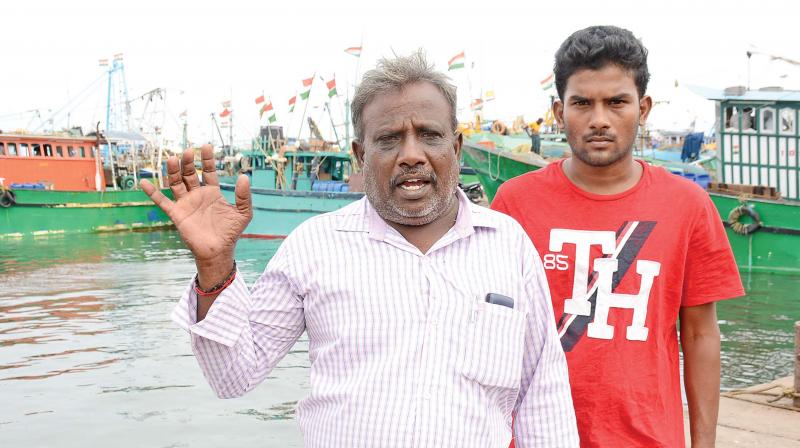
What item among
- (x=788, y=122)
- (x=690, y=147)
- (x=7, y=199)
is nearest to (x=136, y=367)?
(x=788, y=122)

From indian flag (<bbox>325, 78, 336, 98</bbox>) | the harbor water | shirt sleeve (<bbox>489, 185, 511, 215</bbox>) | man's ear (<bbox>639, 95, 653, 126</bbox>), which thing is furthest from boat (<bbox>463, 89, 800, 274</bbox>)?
indian flag (<bbox>325, 78, 336, 98</bbox>)

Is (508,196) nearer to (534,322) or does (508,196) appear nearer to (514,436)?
(534,322)

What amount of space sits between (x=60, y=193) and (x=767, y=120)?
2356cm

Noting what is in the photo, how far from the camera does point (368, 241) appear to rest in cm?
175

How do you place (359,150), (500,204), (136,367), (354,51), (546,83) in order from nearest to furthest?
(359,150)
(500,204)
(136,367)
(546,83)
(354,51)

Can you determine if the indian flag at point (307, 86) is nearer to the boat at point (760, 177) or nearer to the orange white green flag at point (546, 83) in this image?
the orange white green flag at point (546, 83)

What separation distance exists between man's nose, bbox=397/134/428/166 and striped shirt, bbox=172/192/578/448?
0.49 ft

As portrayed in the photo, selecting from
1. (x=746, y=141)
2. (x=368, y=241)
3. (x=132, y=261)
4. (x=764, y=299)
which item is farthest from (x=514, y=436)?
(x=132, y=261)

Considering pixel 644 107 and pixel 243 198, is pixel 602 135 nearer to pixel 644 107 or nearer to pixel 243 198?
pixel 644 107

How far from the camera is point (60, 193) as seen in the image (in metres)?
28.6

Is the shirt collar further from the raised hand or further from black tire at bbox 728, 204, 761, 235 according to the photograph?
black tire at bbox 728, 204, 761, 235

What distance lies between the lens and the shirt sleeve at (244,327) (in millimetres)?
1670

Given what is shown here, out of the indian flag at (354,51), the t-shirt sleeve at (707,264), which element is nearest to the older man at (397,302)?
the t-shirt sleeve at (707,264)

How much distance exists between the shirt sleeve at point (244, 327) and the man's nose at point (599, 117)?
96 cm
